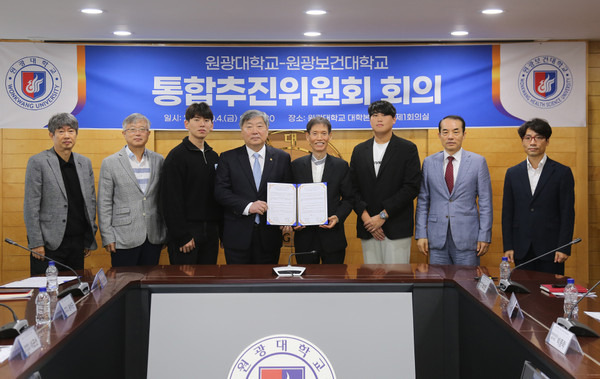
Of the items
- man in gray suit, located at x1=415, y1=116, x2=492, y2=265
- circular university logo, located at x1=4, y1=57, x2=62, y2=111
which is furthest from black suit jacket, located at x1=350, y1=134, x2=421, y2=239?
circular university logo, located at x1=4, y1=57, x2=62, y2=111

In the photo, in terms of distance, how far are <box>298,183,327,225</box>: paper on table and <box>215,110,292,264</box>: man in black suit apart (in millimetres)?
262

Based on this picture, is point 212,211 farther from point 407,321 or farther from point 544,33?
point 544,33

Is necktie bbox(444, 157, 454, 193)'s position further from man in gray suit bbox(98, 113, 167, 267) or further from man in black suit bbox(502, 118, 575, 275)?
man in gray suit bbox(98, 113, 167, 267)

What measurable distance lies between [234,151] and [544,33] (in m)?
3.07

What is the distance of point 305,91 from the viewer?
17.3ft

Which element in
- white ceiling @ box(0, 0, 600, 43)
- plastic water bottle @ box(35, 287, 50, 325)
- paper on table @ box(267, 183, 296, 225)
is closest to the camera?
plastic water bottle @ box(35, 287, 50, 325)

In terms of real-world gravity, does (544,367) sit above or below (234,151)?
below

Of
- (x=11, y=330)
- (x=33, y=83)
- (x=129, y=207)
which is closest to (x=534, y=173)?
(x=129, y=207)

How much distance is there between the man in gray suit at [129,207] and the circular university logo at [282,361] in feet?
5.46

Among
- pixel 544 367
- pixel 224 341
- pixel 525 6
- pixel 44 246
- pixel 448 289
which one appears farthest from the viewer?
pixel 525 6

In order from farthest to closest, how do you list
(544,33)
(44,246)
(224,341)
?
(544,33) < (44,246) < (224,341)

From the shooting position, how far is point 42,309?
6.57ft

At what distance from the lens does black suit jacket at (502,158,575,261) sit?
376cm

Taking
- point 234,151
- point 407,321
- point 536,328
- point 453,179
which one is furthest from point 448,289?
point 234,151
